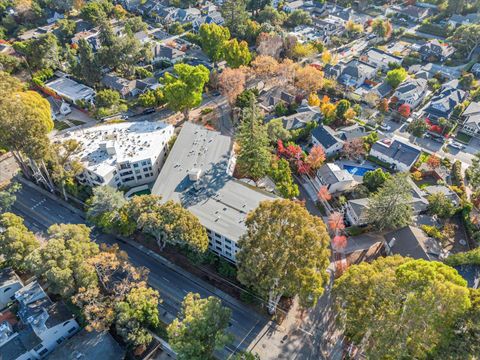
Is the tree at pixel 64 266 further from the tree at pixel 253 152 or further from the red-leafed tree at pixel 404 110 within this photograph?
the red-leafed tree at pixel 404 110

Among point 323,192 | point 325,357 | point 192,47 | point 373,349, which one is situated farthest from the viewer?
point 192,47

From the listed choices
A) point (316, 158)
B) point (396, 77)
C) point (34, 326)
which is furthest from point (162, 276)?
point (396, 77)

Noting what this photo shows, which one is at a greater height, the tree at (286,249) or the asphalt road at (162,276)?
the tree at (286,249)

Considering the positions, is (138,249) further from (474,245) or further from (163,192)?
(474,245)

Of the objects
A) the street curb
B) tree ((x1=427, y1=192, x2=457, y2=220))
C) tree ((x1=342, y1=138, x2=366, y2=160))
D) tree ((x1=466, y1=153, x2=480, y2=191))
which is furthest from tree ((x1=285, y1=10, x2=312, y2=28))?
the street curb

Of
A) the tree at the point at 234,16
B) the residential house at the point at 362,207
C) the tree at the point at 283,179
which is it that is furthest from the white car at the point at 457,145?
the tree at the point at 234,16

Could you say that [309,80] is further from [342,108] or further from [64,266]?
[64,266]

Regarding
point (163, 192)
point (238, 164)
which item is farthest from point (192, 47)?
point (163, 192)
